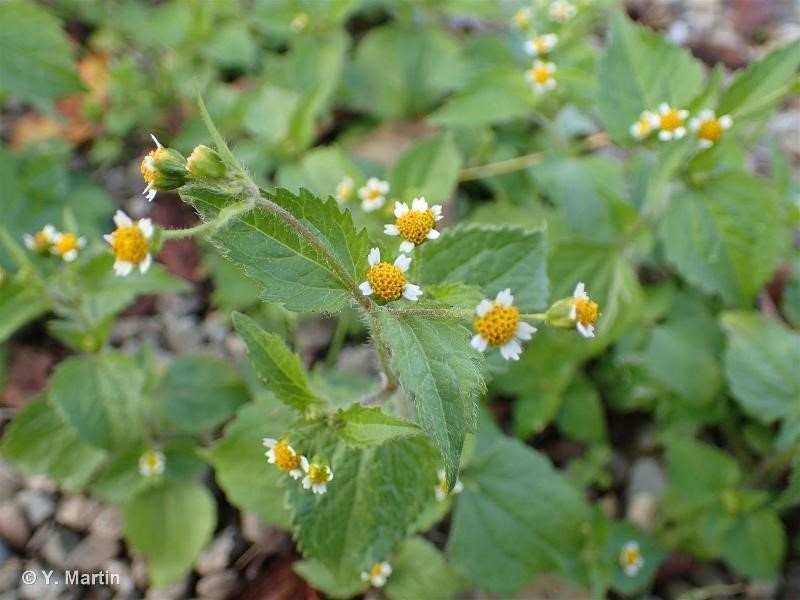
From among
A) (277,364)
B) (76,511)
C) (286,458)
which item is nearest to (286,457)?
(286,458)

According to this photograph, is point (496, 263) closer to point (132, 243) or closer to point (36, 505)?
point (132, 243)

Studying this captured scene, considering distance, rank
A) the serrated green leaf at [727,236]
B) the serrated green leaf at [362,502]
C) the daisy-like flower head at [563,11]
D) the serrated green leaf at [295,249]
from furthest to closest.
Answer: the daisy-like flower head at [563,11] < the serrated green leaf at [727,236] < the serrated green leaf at [362,502] < the serrated green leaf at [295,249]

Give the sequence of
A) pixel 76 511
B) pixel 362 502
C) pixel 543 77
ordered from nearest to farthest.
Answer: pixel 362 502 < pixel 76 511 < pixel 543 77

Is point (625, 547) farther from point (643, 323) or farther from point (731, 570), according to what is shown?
point (643, 323)

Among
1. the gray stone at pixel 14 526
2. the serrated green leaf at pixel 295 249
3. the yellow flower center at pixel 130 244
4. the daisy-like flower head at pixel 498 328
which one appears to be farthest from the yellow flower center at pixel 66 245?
the daisy-like flower head at pixel 498 328

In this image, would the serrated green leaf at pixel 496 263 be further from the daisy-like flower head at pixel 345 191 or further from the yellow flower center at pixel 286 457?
the daisy-like flower head at pixel 345 191

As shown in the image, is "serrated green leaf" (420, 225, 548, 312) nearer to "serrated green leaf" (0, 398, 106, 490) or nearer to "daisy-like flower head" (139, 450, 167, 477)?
"daisy-like flower head" (139, 450, 167, 477)
